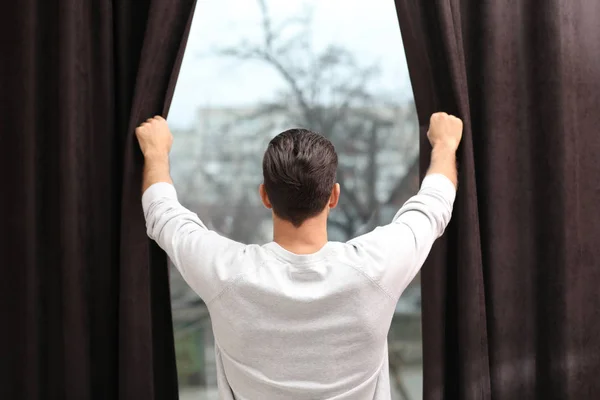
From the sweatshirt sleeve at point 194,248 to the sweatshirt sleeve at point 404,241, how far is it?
27cm

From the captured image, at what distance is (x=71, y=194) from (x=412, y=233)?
94 cm

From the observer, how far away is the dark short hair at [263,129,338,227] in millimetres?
1259

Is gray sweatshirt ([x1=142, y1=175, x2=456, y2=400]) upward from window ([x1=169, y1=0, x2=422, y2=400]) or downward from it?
downward

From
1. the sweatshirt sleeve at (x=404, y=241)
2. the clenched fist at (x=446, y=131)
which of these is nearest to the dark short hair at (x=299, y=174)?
the sweatshirt sleeve at (x=404, y=241)

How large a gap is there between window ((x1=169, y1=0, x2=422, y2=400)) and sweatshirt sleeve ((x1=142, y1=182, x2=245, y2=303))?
0.41m

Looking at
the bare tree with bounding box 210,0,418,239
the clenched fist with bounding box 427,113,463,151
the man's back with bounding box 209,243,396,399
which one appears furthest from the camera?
→ the bare tree with bounding box 210,0,418,239

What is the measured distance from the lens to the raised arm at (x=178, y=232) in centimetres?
130

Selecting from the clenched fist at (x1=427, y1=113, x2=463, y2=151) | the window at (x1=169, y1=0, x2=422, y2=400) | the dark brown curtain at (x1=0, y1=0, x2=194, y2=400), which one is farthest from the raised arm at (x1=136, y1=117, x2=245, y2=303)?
the clenched fist at (x1=427, y1=113, x2=463, y2=151)

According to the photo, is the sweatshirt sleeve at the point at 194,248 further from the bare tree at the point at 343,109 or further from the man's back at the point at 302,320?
the bare tree at the point at 343,109

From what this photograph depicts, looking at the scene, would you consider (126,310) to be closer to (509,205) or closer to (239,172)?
(239,172)

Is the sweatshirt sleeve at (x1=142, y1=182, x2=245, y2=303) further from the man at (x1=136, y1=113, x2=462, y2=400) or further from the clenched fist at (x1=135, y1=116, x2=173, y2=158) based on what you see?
the clenched fist at (x1=135, y1=116, x2=173, y2=158)

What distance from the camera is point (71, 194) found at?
1702mm

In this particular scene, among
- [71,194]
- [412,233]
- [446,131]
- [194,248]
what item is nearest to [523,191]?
[446,131]

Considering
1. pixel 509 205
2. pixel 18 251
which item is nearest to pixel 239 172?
pixel 18 251
